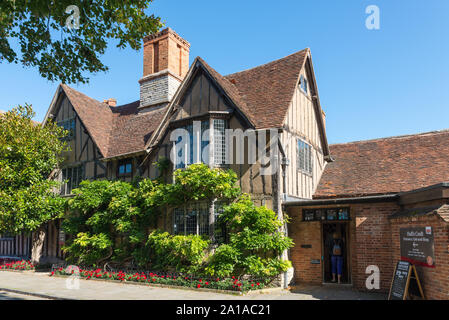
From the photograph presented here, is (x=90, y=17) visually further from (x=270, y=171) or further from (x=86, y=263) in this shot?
(x=86, y=263)

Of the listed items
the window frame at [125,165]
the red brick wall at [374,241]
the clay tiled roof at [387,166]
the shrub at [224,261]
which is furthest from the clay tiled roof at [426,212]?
the window frame at [125,165]

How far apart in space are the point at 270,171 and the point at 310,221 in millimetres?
2483

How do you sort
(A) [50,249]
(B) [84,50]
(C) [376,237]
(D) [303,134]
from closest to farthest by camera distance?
(B) [84,50] < (C) [376,237] < (D) [303,134] < (A) [50,249]

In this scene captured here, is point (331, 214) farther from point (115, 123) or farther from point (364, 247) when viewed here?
point (115, 123)

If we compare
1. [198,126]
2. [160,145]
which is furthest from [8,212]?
[198,126]

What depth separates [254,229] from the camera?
39.0 feet

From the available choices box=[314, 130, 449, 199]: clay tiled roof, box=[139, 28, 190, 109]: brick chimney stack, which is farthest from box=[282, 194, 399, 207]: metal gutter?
box=[139, 28, 190, 109]: brick chimney stack

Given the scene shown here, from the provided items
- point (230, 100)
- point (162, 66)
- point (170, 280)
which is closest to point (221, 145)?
point (230, 100)

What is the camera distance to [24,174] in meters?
16.2

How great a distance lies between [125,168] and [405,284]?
1227 cm

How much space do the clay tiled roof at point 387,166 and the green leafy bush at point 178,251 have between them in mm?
5356

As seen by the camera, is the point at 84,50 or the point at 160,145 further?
the point at 160,145

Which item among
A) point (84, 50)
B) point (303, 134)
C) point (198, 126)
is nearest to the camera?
point (84, 50)

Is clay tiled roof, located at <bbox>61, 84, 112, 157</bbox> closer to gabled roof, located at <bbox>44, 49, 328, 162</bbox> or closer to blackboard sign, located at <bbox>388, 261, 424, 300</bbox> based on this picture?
gabled roof, located at <bbox>44, 49, 328, 162</bbox>
